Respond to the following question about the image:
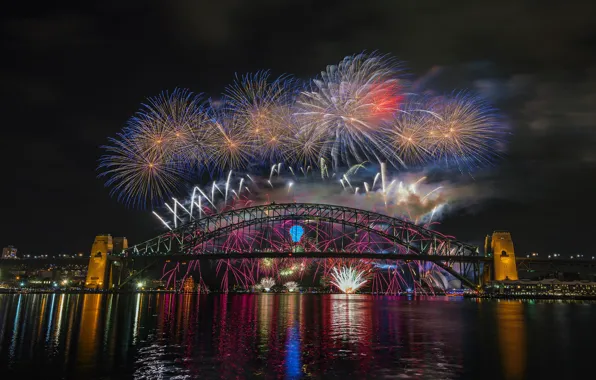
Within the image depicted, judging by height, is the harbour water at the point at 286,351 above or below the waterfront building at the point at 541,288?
below

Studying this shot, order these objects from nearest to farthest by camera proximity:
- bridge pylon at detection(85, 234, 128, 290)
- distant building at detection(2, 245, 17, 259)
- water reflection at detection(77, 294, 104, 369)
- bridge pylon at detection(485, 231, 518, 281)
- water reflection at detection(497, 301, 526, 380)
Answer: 1. water reflection at detection(497, 301, 526, 380)
2. water reflection at detection(77, 294, 104, 369)
3. bridge pylon at detection(485, 231, 518, 281)
4. bridge pylon at detection(85, 234, 128, 290)
5. distant building at detection(2, 245, 17, 259)

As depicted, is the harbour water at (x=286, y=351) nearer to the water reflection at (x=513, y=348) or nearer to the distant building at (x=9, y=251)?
Result: the water reflection at (x=513, y=348)

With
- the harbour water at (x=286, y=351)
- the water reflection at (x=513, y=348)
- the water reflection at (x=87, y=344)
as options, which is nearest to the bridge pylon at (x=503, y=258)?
the water reflection at (x=513, y=348)

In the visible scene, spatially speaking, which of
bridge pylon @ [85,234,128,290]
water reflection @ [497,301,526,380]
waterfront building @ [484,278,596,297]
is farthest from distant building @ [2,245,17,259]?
water reflection @ [497,301,526,380]

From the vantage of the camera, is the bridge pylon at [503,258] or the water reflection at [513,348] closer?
the water reflection at [513,348]

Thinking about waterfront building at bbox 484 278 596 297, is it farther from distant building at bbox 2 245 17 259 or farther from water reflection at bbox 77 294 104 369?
distant building at bbox 2 245 17 259

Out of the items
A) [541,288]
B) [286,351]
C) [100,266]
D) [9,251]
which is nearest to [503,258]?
[541,288]

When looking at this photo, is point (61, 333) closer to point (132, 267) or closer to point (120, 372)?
point (120, 372)

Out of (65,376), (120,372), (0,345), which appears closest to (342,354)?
(120,372)

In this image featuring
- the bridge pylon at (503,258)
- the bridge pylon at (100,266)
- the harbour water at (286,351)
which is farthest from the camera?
the bridge pylon at (100,266)
